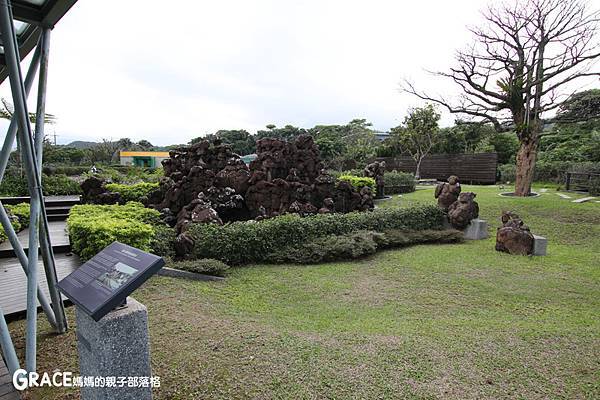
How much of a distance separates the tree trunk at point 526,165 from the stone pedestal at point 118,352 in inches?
566

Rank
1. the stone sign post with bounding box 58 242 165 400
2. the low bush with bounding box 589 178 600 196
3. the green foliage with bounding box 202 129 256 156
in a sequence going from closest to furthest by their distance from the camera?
the stone sign post with bounding box 58 242 165 400 < the low bush with bounding box 589 178 600 196 < the green foliage with bounding box 202 129 256 156

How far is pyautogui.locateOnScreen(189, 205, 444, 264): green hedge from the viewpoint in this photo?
6.24 meters

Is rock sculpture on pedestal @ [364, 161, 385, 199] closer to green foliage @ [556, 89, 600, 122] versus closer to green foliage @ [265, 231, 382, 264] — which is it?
green foliage @ [556, 89, 600, 122]

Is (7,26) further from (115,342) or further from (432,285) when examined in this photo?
(432,285)

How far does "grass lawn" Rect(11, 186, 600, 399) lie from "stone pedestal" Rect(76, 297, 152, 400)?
47 cm

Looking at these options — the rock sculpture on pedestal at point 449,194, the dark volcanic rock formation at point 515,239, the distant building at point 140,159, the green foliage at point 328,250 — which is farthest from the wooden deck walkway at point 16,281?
the distant building at point 140,159

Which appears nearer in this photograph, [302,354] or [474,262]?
[302,354]

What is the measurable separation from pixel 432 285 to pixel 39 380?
5.03 metres

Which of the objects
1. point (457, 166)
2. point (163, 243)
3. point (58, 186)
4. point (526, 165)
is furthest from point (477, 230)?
point (457, 166)

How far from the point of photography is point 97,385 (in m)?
2.00

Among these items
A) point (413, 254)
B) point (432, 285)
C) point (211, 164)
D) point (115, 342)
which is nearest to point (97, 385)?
point (115, 342)

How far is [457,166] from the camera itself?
75.2ft

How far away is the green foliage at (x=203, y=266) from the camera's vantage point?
5.52 metres

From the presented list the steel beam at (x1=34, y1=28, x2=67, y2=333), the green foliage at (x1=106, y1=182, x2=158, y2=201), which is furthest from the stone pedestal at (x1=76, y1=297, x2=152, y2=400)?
the green foliage at (x1=106, y1=182, x2=158, y2=201)
